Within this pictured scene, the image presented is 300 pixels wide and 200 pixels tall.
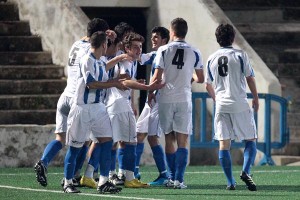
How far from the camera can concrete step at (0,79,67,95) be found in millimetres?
26250

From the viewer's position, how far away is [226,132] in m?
19.2

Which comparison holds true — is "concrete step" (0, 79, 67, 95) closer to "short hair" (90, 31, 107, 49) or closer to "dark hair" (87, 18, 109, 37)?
"dark hair" (87, 18, 109, 37)

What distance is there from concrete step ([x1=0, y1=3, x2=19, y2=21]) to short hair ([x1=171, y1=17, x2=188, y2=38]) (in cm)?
908

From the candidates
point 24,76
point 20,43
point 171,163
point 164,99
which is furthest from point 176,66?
point 20,43

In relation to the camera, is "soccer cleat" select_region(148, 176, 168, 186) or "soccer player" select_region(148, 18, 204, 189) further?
"soccer cleat" select_region(148, 176, 168, 186)

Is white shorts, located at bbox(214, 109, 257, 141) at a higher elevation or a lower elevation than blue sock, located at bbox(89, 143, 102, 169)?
higher

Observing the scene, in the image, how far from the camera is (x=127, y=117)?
19.5 meters

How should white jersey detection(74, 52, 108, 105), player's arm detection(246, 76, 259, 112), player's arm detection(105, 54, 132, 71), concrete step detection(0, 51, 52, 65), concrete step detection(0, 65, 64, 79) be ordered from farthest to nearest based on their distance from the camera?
concrete step detection(0, 51, 52, 65) → concrete step detection(0, 65, 64, 79) → player's arm detection(105, 54, 132, 71) → player's arm detection(246, 76, 259, 112) → white jersey detection(74, 52, 108, 105)

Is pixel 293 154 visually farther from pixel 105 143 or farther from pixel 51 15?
pixel 105 143

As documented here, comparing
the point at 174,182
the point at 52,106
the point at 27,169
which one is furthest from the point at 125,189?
the point at 52,106

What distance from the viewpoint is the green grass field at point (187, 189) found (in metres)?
18.0

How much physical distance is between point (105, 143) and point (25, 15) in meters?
9.84

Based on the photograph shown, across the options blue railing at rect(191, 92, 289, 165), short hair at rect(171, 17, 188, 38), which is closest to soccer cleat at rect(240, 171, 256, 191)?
short hair at rect(171, 17, 188, 38)

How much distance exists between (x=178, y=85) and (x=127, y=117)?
28.8 inches
